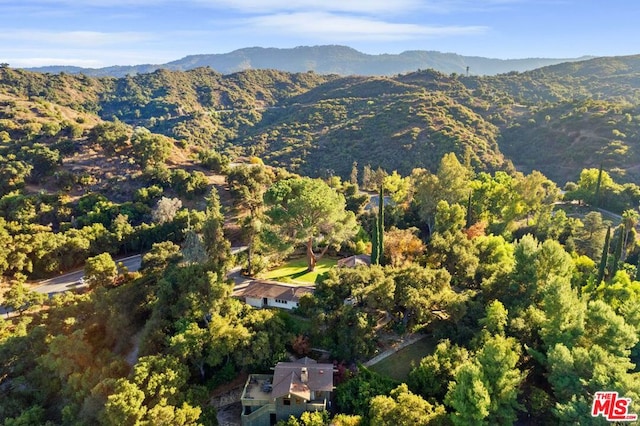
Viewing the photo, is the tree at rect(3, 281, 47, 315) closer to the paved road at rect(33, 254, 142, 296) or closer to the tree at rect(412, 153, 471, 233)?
the paved road at rect(33, 254, 142, 296)

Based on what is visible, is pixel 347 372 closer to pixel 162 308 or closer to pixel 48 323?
pixel 162 308

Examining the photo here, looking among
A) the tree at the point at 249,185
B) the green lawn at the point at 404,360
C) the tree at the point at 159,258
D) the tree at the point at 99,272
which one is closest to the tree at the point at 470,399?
the green lawn at the point at 404,360

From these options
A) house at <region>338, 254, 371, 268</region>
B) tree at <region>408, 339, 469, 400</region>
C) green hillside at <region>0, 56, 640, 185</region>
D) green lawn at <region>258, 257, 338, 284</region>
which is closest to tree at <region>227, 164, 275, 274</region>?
green lawn at <region>258, 257, 338, 284</region>

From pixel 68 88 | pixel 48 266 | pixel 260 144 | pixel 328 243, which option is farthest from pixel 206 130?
pixel 328 243

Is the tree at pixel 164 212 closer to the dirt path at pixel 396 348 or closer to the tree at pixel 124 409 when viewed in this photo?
the tree at pixel 124 409

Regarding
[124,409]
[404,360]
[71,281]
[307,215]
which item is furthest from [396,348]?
[71,281]

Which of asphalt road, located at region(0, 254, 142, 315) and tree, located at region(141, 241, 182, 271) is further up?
tree, located at region(141, 241, 182, 271)
